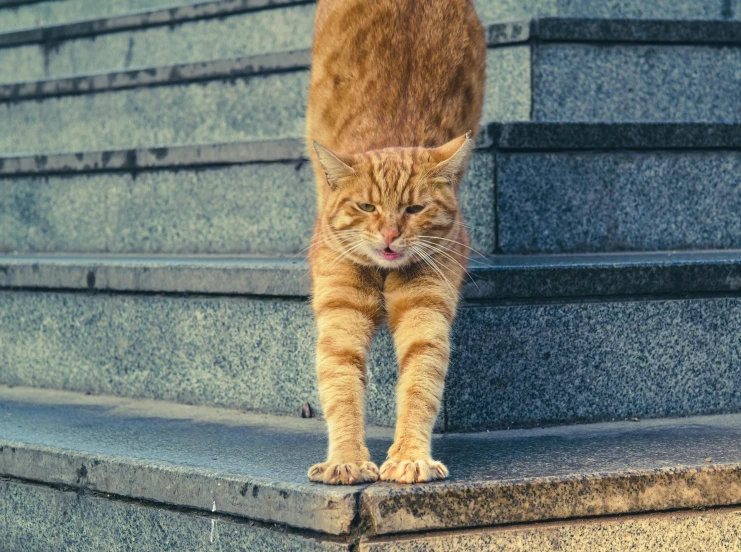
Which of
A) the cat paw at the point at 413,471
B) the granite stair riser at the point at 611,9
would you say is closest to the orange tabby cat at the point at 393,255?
the cat paw at the point at 413,471

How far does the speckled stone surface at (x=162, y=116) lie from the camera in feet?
12.3

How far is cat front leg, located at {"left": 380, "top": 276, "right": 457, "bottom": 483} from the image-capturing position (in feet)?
6.42

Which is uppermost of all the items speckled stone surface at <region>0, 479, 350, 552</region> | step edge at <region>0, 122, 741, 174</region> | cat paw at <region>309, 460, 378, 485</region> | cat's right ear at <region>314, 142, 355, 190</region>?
step edge at <region>0, 122, 741, 174</region>

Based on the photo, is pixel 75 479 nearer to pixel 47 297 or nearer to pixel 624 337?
pixel 47 297

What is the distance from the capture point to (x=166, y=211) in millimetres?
3443

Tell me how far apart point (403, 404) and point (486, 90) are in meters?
1.66

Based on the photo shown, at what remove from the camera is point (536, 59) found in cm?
328

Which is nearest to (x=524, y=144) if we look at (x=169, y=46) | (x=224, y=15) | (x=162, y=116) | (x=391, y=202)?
(x=391, y=202)

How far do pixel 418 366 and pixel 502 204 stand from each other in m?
0.95

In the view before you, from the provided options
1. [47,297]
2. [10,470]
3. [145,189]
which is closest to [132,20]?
[145,189]

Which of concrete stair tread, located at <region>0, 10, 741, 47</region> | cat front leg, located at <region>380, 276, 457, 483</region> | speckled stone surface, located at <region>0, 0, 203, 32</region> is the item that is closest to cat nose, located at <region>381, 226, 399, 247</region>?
cat front leg, located at <region>380, 276, 457, 483</region>

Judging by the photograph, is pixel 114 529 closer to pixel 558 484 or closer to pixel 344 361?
pixel 344 361

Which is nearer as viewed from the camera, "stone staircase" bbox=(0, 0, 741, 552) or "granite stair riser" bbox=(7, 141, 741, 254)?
"stone staircase" bbox=(0, 0, 741, 552)

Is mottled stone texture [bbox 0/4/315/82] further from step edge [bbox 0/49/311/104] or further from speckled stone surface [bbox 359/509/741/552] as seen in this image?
speckled stone surface [bbox 359/509/741/552]
